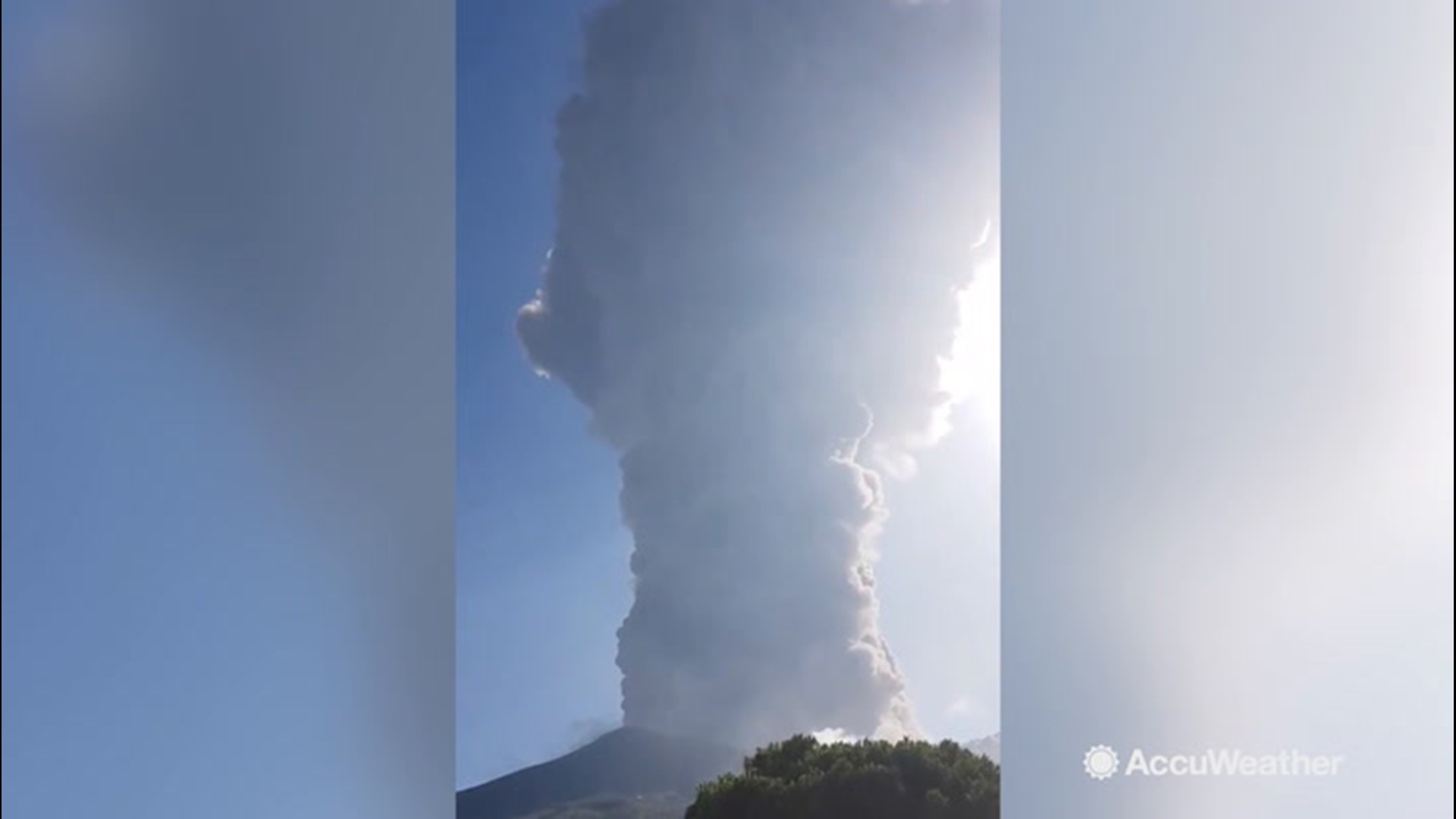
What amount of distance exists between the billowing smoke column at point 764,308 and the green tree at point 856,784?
0.15 feet

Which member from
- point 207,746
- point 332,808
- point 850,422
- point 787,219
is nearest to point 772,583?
point 850,422

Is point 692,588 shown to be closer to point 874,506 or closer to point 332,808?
point 874,506

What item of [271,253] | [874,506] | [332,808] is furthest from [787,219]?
[332,808]

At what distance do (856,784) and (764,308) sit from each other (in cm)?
84

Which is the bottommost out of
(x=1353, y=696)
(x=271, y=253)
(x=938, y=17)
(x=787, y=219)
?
(x=1353, y=696)

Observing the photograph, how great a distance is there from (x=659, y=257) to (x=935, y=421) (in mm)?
570

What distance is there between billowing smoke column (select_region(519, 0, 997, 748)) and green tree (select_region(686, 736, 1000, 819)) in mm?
45

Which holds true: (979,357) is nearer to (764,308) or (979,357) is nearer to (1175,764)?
(764,308)

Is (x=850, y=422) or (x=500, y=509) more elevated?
(x=850, y=422)

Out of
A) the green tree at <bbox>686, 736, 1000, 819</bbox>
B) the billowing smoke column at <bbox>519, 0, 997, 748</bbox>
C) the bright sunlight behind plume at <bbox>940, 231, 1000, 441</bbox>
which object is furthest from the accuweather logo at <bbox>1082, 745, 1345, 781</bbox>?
the bright sunlight behind plume at <bbox>940, 231, 1000, 441</bbox>

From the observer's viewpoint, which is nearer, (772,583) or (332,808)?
(332,808)

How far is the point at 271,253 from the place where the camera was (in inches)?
70.9

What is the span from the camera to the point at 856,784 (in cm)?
200

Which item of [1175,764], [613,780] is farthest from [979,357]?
[613,780]
